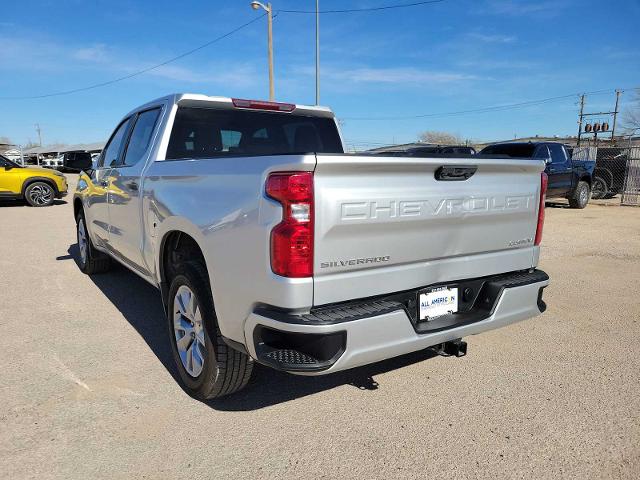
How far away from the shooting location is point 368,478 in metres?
2.30

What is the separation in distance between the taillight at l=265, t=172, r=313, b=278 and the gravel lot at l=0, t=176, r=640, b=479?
1044 millimetres

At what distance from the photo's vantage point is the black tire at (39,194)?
14.7m

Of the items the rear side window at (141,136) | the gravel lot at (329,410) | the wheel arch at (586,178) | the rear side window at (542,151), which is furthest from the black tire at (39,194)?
the wheel arch at (586,178)

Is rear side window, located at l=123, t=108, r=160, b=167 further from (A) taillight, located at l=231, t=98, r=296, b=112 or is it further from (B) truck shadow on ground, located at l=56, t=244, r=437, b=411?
(B) truck shadow on ground, located at l=56, t=244, r=437, b=411

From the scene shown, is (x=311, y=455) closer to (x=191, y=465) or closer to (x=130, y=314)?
(x=191, y=465)

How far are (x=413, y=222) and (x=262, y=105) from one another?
2.08 metres

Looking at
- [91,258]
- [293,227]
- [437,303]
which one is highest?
[293,227]

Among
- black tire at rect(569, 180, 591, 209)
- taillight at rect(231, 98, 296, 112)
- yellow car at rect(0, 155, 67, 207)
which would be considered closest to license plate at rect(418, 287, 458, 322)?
taillight at rect(231, 98, 296, 112)

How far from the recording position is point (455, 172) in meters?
2.66

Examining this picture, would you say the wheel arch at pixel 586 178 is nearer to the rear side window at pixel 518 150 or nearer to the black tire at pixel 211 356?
the rear side window at pixel 518 150

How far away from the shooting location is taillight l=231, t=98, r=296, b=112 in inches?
155

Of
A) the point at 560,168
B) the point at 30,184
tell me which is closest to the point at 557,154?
the point at 560,168

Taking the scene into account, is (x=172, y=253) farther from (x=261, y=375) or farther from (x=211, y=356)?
(x=261, y=375)

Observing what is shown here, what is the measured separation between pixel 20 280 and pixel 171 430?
4.35 metres
